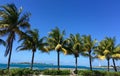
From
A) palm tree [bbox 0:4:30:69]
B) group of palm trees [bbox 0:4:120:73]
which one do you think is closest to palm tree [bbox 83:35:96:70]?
group of palm trees [bbox 0:4:120:73]

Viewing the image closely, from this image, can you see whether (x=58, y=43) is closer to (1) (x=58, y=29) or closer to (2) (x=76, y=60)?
(1) (x=58, y=29)

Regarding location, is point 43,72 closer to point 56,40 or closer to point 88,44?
point 56,40

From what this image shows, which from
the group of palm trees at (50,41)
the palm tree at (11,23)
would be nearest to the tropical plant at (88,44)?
the group of palm trees at (50,41)

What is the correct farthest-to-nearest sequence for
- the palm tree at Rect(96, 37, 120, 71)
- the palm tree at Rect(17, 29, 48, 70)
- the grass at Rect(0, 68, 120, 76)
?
the palm tree at Rect(96, 37, 120, 71), the palm tree at Rect(17, 29, 48, 70), the grass at Rect(0, 68, 120, 76)

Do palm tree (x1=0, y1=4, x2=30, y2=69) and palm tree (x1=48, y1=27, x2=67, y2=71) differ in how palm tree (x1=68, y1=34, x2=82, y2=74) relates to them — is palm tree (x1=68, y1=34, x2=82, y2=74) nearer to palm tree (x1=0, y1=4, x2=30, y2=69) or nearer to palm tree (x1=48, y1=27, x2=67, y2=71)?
palm tree (x1=48, y1=27, x2=67, y2=71)

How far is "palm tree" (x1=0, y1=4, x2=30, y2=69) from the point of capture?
3069cm

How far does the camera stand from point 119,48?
4300cm

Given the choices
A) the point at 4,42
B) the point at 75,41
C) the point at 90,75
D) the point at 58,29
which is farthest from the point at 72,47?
the point at 4,42

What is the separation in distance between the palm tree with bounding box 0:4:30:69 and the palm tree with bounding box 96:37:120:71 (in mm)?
16906

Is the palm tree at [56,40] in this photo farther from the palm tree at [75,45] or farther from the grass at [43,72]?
the grass at [43,72]

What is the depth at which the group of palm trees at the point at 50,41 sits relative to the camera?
31.0 meters

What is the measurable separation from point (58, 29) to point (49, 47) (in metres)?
3.30

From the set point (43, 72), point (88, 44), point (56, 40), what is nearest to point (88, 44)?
point (88, 44)

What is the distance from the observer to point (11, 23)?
3114 centimetres
